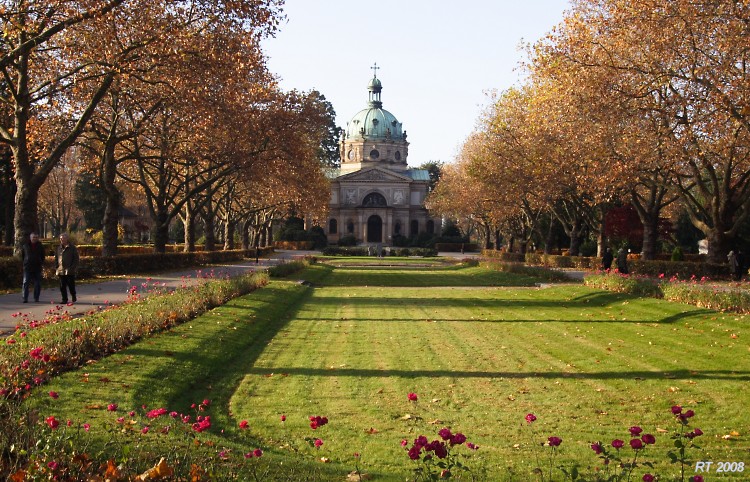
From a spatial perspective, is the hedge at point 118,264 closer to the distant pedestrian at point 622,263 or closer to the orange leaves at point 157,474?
the orange leaves at point 157,474

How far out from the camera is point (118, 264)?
97.9 feet

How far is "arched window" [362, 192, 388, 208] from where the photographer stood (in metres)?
117

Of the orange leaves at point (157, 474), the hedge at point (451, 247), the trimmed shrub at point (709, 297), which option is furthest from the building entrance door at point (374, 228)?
the orange leaves at point (157, 474)

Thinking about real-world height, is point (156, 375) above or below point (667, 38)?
below

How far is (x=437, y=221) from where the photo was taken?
118688 millimetres

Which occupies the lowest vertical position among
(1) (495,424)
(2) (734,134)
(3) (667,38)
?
(1) (495,424)

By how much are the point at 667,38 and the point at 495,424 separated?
1788 centimetres

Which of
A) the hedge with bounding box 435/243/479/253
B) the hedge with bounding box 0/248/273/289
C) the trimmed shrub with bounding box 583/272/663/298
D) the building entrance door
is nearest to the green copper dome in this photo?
the building entrance door

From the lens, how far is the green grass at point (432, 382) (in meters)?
7.35

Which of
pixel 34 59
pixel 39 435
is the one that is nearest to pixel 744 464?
pixel 39 435

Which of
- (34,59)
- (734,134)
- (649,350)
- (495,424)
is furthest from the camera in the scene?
(734,134)

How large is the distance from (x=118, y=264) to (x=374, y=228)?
8865 cm

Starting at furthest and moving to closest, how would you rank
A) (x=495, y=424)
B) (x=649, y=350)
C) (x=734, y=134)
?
(x=734, y=134) → (x=649, y=350) → (x=495, y=424)

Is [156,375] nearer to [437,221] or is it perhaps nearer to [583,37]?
[583,37]
